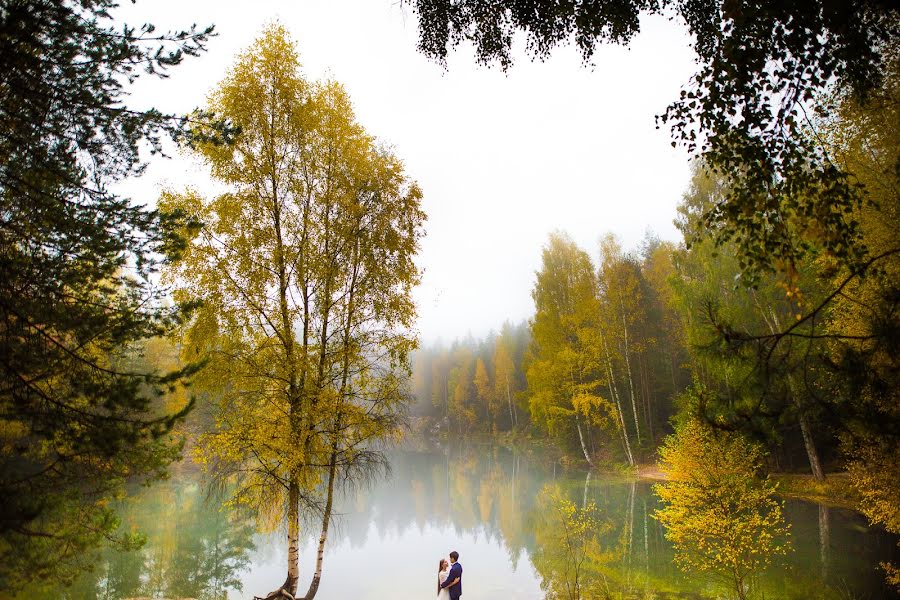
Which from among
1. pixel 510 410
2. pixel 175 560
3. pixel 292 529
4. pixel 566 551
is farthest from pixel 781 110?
pixel 510 410

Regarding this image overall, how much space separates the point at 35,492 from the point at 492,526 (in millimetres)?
14741

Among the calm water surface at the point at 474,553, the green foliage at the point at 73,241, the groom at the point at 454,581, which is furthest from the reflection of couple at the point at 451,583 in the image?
the green foliage at the point at 73,241

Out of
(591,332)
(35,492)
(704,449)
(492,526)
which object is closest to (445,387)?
(591,332)

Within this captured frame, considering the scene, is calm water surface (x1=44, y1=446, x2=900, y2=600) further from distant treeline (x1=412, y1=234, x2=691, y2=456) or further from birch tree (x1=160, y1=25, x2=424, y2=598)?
distant treeline (x1=412, y1=234, x2=691, y2=456)

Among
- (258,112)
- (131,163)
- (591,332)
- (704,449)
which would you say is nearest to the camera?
(131,163)

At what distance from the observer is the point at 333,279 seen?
26.2 feet

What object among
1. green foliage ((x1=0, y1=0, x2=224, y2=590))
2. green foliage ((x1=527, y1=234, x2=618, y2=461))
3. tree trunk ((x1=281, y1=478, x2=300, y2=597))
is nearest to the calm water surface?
tree trunk ((x1=281, y1=478, x2=300, y2=597))

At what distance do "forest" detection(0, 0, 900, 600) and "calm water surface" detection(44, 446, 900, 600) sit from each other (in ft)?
0.38

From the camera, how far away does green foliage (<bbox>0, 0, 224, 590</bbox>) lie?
381 cm

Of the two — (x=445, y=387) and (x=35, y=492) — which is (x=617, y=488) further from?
(x=445, y=387)

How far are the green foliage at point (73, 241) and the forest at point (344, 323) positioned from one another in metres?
0.03

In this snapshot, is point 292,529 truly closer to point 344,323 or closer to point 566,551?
point 344,323

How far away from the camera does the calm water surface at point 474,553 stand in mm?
10008

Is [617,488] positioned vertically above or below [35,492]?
below
